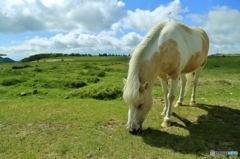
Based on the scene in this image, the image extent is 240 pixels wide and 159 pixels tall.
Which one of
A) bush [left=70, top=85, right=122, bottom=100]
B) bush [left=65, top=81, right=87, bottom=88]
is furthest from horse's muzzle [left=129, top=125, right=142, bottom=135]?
bush [left=65, top=81, right=87, bottom=88]

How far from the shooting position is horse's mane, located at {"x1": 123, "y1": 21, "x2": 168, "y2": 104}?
5711mm

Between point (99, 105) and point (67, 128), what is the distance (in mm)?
2471

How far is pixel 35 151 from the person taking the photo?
5.24 m

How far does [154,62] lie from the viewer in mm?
6402

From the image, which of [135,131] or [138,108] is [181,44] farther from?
[135,131]

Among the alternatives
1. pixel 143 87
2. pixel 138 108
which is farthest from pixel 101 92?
pixel 143 87

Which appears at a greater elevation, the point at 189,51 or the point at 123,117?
the point at 189,51

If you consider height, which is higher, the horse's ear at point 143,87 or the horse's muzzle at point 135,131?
A: the horse's ear at point 143,87

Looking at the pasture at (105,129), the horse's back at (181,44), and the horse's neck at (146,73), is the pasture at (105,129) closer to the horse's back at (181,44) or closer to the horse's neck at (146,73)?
the horse's neck at (146,73)

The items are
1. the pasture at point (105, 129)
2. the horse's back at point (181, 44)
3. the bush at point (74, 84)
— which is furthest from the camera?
the bush at point (74, 84)

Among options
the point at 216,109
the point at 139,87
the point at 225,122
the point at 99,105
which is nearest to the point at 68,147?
the point at 139,87

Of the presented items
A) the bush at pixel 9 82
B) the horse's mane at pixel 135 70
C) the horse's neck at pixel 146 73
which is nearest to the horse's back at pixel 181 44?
the horse's mane at pixel 135 70

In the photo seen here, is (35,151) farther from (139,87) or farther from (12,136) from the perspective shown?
(139,87)

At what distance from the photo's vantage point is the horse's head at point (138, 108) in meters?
5.80
